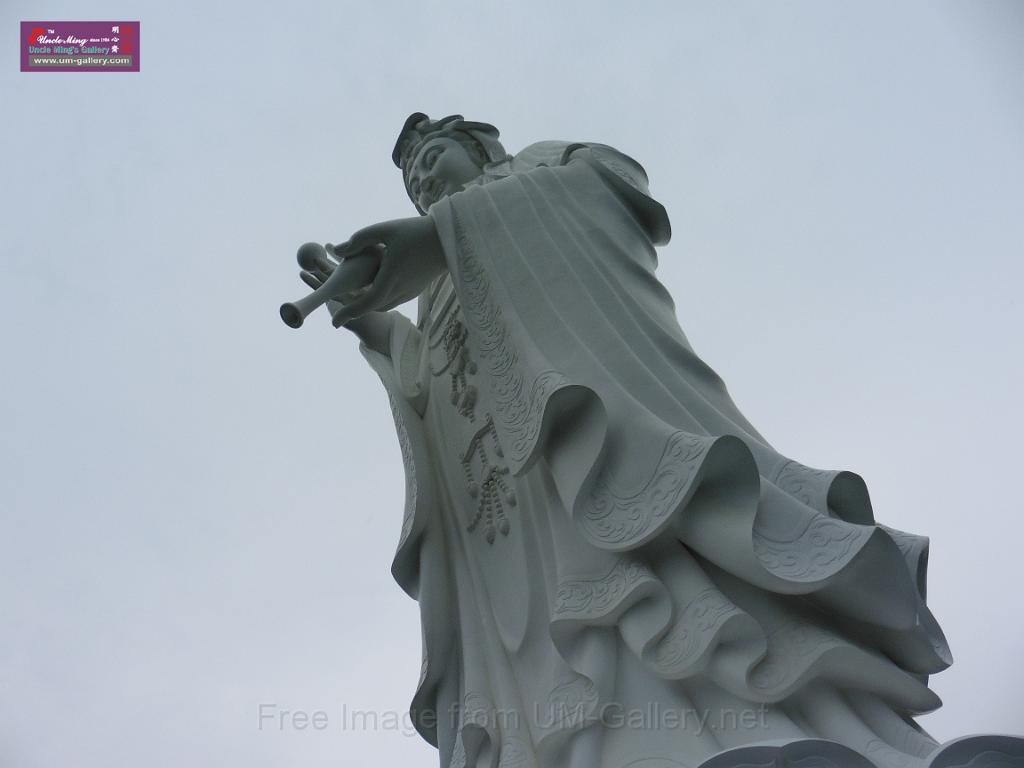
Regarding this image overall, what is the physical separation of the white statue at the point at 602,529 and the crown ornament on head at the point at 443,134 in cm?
35

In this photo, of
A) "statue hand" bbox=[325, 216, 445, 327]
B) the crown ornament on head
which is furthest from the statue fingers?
the crown ornament on head

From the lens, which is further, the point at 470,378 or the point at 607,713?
the point at 470,378

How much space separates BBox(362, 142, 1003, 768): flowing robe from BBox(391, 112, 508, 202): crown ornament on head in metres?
0.62

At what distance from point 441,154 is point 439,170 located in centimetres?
10

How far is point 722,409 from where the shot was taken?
3279 mm

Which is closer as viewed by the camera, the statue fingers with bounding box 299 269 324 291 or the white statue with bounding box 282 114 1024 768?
the white statue with bounding box 282 114 1024 768

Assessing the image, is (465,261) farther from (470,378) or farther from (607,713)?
(607,713)

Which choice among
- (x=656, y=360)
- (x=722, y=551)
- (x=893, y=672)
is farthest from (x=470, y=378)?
(x=893, y=672)

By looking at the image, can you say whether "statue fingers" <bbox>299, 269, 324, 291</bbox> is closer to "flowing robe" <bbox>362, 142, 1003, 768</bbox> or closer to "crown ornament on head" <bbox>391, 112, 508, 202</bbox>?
"flowing robe" <bbox>362, 142, 1003, 768</bbox>

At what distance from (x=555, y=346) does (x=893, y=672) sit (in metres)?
1.40

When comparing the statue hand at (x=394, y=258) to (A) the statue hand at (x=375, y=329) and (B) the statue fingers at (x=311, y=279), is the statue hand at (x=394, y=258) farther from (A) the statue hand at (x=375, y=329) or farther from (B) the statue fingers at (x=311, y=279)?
(A) the statue hand at (x=375, y=329)

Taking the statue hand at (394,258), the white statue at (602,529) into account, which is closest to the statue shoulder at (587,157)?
the white statue at (602,529)

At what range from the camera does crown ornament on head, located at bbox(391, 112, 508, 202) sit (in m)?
4.80

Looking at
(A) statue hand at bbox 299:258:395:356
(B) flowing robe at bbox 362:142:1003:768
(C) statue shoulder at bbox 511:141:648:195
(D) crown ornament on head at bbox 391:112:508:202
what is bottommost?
(B) flowing robe at bbox 362:142:1003:768
